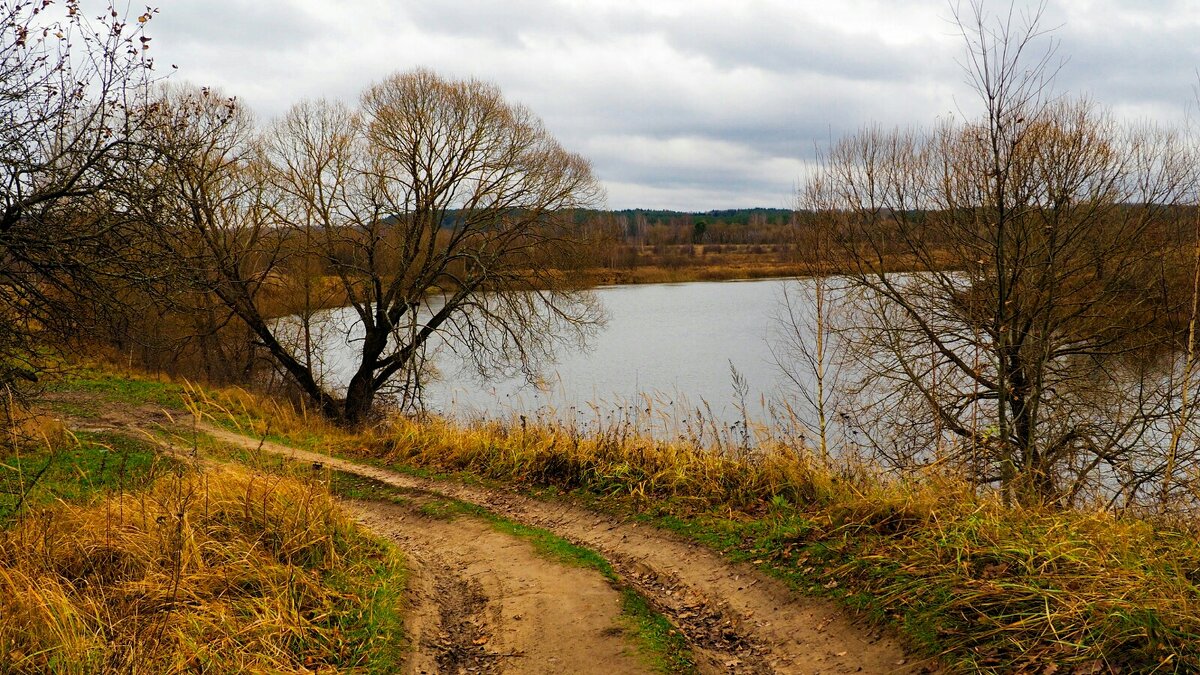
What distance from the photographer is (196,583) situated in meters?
4.68

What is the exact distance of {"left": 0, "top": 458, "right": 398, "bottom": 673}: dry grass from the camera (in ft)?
12.9

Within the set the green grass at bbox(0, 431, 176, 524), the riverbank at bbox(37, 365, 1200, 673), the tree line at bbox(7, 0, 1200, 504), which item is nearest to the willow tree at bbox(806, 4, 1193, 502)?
the tree line at bbox(7, 0, 1200, 504)

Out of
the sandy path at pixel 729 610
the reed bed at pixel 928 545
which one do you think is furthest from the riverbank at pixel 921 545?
the sandy path at pixel 729 610

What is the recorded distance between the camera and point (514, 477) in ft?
28.6

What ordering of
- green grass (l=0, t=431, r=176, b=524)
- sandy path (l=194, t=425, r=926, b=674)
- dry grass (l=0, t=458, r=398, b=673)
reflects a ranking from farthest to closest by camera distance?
1. green grass (l=0, t=431, r=176, b=524)
2. sandy path (l=194, t=425, r=926, b=674)
3. dry grass (l=0, t=458, r=398, b=673)

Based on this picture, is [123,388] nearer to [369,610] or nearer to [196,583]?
[196,583]

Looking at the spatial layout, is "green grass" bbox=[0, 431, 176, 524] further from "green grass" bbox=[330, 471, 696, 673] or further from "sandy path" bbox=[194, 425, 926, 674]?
"green grass" bbox=[330, 471, 696, 673]

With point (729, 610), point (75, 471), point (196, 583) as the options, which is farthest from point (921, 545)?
point (75, 471)

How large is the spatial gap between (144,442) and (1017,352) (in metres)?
12.0

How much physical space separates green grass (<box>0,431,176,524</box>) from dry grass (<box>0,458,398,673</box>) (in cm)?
37

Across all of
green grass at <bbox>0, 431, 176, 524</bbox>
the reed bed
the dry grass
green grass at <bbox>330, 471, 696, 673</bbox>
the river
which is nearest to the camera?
the reed bed

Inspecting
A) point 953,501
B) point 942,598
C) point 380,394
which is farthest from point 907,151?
point 380,394

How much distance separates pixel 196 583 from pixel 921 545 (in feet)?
15.2

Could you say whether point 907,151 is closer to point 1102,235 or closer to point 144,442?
point 1102,235
